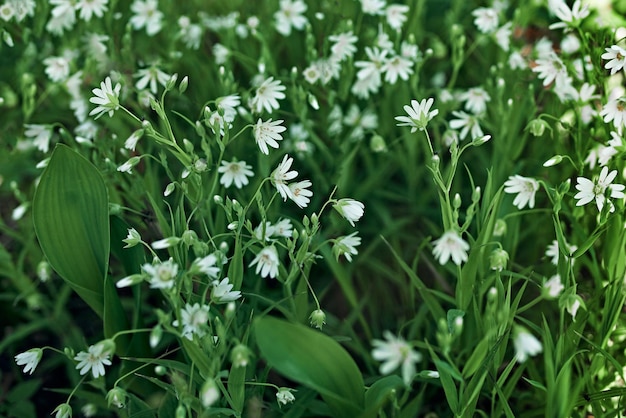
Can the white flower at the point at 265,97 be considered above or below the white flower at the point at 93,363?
above

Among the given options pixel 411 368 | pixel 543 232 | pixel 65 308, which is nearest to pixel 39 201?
pixel 65 308

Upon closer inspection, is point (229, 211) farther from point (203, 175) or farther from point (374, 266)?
point (374, 266)

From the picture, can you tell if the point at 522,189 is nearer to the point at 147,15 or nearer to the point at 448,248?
the point at 448,248

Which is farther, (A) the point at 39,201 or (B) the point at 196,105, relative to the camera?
(B) the point at 196,105

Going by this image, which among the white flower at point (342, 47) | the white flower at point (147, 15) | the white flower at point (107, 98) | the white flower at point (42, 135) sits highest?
the white flower at point (107, 98)

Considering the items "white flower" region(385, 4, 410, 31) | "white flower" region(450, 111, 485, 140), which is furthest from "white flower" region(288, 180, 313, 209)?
"white flower" region(385, 4, 410, 31)

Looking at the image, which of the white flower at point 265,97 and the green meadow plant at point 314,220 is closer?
the green meadow plant at point 314,220

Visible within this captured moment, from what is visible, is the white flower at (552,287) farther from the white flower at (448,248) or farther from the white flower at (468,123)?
the white flower at (468,123)

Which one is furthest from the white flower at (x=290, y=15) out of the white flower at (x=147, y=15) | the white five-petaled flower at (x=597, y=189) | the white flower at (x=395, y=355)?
the white flower at (x=395, y=355)
